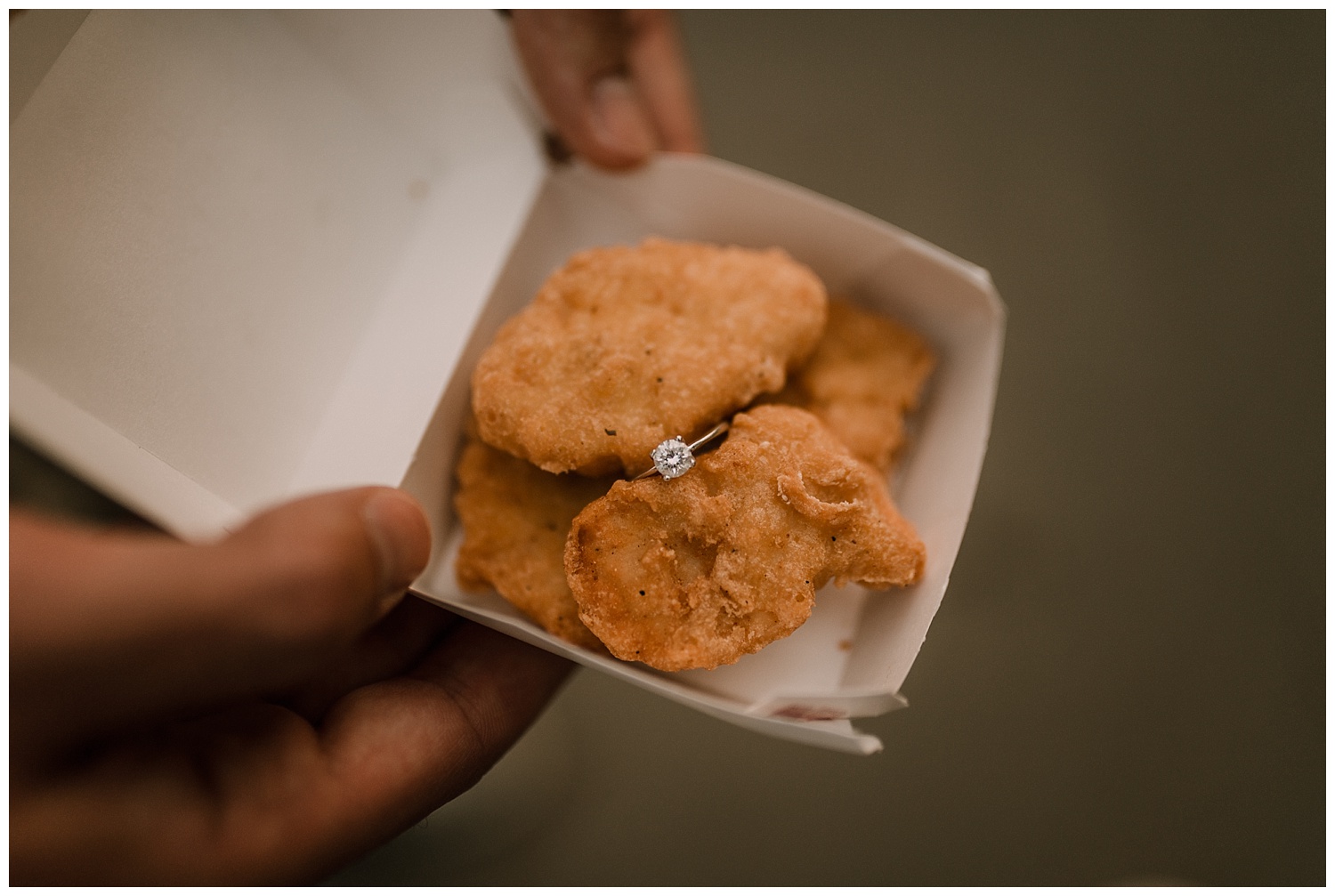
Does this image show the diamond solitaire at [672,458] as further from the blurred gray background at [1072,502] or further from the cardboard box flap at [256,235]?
the blurred gray background at [1072,502]

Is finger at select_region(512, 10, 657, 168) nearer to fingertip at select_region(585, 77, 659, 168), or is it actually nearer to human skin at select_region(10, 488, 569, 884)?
fingertip at select_region(585, 77, 659, 168)

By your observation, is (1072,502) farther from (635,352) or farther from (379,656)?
(379,656)

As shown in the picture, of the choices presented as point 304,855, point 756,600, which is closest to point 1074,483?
point 756,600

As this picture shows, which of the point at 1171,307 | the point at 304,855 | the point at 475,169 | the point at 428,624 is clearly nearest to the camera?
the point at 304,855

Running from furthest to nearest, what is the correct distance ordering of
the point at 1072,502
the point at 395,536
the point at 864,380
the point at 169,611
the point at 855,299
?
the point at 1072,502
the point at 855,299
the point at 864,380
the point at 395,536
the point at 169,611

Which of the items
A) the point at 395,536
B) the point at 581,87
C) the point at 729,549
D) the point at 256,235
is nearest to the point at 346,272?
the point at 256,235

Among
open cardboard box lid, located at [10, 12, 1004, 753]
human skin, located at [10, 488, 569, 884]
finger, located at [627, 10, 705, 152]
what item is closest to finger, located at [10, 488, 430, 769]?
human skin, located at [10, 488, 569, 884]

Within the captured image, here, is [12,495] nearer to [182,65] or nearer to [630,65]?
[182,65]
